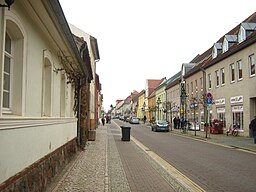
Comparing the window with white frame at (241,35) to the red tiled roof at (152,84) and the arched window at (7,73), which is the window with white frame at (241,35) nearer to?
the arched window at (7,73)

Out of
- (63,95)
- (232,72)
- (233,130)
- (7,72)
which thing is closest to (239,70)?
(232,72)

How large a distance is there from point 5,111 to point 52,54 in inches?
153

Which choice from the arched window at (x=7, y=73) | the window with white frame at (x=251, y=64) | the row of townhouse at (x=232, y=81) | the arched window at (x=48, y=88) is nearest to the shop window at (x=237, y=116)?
the row of townhouse at (x=232, y=81)

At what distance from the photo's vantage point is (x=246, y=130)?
1070 inches

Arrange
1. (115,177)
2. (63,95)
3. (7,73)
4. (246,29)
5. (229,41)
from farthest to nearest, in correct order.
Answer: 1. (229,41)
2. (246,29)
3. (63,95)
4. (115,177)
5. (7,73)

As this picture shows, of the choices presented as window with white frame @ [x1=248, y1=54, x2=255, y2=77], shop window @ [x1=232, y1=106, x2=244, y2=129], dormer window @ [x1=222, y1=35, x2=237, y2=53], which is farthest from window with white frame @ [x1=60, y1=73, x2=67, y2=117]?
dormer window @ [x1=222, y1=35, x2=237, y2=53]

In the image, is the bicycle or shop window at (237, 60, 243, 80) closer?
shop window at (237, 60, 243, 80)

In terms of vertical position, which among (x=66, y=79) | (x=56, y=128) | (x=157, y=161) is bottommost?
(x=157, y=161)

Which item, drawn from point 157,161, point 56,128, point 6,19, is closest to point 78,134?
point 157,161

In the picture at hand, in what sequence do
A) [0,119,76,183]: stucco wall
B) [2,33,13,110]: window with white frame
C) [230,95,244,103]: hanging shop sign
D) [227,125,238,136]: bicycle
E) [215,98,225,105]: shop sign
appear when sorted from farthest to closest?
[215,98,225,105]: shop sign, [227,125,238,136]: bicycle, [230,95,244,103]: hanging shop sign, [2,33,13,110]: window with white frame, [0,119,76,183]: stucco wall

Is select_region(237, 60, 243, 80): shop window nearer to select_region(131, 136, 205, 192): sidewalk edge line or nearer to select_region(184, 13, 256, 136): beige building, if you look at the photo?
select_region(184, 13, 256, 136): beige building

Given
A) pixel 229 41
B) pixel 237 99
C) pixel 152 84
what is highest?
pixel 152 84

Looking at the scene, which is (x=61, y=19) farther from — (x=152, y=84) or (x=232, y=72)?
(x=152, y=84)

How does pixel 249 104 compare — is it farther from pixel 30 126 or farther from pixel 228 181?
pixel 30 126
